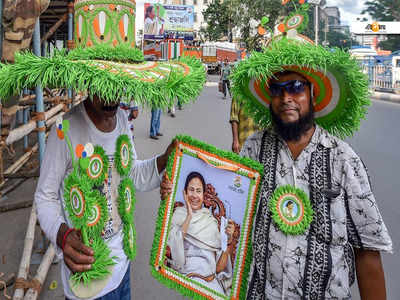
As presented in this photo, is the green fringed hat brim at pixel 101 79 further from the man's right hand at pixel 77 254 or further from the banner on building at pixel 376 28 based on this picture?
the banner on building at pixel 376 28

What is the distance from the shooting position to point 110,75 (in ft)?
4.58

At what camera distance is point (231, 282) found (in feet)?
5.55

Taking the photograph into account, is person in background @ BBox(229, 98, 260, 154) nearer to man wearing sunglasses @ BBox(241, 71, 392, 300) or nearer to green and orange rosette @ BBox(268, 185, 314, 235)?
man wearing sunglasses @ BBox(241, 71, 392, 300)

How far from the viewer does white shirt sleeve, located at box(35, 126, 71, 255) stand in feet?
5.34

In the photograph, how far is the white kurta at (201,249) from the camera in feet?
5.58

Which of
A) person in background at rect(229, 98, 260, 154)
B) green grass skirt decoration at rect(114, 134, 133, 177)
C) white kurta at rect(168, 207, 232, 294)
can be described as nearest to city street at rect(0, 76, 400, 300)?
green grass skirt decoration at rect(114, 134, 133, 177)

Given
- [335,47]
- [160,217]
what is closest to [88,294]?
[160,217]

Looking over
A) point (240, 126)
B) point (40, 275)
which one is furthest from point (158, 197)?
point (40, 275)

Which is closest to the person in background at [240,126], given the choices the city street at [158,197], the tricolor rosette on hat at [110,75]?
the city street at [158,197]

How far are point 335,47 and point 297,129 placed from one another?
39 cm

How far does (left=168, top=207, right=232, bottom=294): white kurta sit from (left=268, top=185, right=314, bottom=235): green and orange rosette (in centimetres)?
30

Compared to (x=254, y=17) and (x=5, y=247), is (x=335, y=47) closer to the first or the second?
(x=5, y=247)

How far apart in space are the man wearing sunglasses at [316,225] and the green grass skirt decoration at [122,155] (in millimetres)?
679

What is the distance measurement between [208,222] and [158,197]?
3854mm
